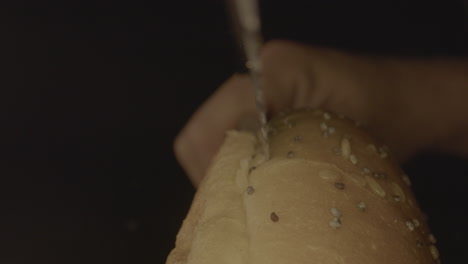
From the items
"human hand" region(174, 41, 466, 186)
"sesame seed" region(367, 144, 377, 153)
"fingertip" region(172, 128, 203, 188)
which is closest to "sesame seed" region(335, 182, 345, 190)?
"sesame seed" region(367, 144, 377, 153)

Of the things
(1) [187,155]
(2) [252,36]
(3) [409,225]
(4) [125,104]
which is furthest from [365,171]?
(4) [125,104]

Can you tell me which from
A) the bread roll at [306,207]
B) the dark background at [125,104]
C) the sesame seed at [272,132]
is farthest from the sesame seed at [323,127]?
the dark background at [125,104]

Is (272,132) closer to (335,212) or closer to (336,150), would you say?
(336,150)

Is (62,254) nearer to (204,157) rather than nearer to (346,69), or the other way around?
(204,157)

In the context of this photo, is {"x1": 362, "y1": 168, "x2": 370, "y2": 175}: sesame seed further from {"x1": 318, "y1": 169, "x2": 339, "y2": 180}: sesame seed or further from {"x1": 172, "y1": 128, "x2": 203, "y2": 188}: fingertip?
{"x1": 172, "y1": 128, "x2": 203, "y2": 188}: fingertip

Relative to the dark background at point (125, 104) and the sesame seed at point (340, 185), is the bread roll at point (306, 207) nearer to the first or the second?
the sesame seed at point (340, 185)
